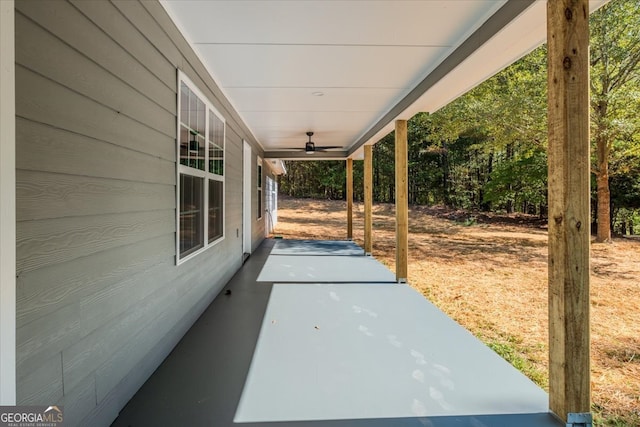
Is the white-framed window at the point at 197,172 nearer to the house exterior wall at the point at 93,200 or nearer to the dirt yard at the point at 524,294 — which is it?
the house exterior wall at the point at 93,200

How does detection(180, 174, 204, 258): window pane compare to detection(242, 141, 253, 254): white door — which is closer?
detection(180, 174, 204, 258): window pane

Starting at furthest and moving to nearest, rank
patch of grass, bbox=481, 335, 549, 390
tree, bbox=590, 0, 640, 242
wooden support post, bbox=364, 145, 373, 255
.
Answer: tree, bbox=590, 0, 640, 242, wooden support post, bbox=364, 145, 373, 255, patch of grass, bbox=481, 335, 549, 390

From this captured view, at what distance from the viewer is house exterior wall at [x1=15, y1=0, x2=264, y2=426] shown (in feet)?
4.06

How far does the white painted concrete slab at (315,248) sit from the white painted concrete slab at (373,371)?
13.1 feet

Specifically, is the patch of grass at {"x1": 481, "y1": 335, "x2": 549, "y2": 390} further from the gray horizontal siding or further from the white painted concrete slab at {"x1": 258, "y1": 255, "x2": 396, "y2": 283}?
the gray horizontal siding

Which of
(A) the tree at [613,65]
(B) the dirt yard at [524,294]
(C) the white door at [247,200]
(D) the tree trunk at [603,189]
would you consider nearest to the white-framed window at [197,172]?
(C) the white door at [247,200]

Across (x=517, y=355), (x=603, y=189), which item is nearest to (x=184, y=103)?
(x=517, y=355)

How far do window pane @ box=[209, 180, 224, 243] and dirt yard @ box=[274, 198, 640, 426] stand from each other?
2949mm

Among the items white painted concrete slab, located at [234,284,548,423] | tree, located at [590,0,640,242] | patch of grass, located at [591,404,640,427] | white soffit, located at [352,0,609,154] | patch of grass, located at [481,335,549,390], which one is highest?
tree, located at [590,0,640,242]

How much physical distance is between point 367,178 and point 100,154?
20.1ft

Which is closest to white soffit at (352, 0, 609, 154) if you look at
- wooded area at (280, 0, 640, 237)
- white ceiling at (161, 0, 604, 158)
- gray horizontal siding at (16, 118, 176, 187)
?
white ceiling at (161, 0, 604, 158)

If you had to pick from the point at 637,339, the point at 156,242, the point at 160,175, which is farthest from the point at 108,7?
the point at 637,339

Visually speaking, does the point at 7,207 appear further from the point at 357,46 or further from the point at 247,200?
the point at 247,200

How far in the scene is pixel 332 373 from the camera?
7.71ft
